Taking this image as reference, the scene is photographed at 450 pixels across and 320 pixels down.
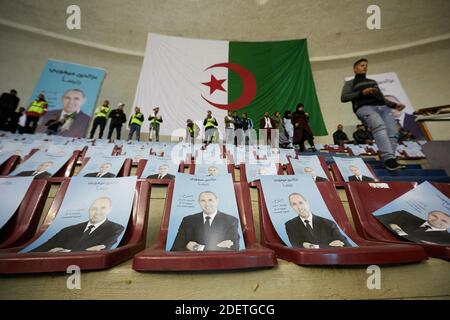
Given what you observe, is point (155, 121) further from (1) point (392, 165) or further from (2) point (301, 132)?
(1) point (392, 165)

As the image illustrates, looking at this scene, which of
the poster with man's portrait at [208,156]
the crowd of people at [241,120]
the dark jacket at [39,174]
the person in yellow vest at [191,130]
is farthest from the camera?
the person in yellow vest at [191,130]

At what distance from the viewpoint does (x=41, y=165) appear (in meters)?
1.24

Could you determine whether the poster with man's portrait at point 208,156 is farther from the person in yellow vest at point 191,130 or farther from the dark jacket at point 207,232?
the person in yellow vest at point 191,130

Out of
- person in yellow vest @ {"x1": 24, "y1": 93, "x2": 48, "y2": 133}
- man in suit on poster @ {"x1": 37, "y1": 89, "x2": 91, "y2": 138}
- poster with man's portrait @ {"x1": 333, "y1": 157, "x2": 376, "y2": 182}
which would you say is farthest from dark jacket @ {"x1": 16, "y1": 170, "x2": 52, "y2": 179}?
man in suit on poster @ {"x1": 37, "y1": 89, "x2": 91, "y2": 138}

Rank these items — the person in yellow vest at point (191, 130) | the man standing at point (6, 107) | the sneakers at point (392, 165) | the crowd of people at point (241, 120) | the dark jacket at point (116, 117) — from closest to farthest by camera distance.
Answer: the sneakers at point (392, 165) < the crowd of people at point (241, 120) < the man standing at point (6, 107) < the dark jacket at point (116, 117) < the person in yellow vest at point (191, 130)

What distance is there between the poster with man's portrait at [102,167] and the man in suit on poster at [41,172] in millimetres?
153

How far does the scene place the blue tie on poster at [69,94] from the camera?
659 centimetres

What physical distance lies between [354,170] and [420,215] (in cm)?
73

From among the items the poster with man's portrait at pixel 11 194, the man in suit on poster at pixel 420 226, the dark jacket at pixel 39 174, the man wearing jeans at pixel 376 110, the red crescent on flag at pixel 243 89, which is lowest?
the man in suit on poster at pixel 420 226

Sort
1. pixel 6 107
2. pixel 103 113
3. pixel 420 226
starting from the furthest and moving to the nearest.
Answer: pixel 103 113
pixel 6 107
pixel 420 226

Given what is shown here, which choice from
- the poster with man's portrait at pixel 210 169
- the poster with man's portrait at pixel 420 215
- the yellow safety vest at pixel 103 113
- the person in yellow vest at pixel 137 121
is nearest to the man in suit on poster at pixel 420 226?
the poster with man's portrait at pixel 420 215

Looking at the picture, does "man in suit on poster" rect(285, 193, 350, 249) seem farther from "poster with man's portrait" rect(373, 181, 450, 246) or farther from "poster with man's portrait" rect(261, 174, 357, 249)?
"poster with man's portrait" rect(373, 181, 450, 246)

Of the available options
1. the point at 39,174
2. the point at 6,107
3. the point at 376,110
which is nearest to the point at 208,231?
the point at 39,174
